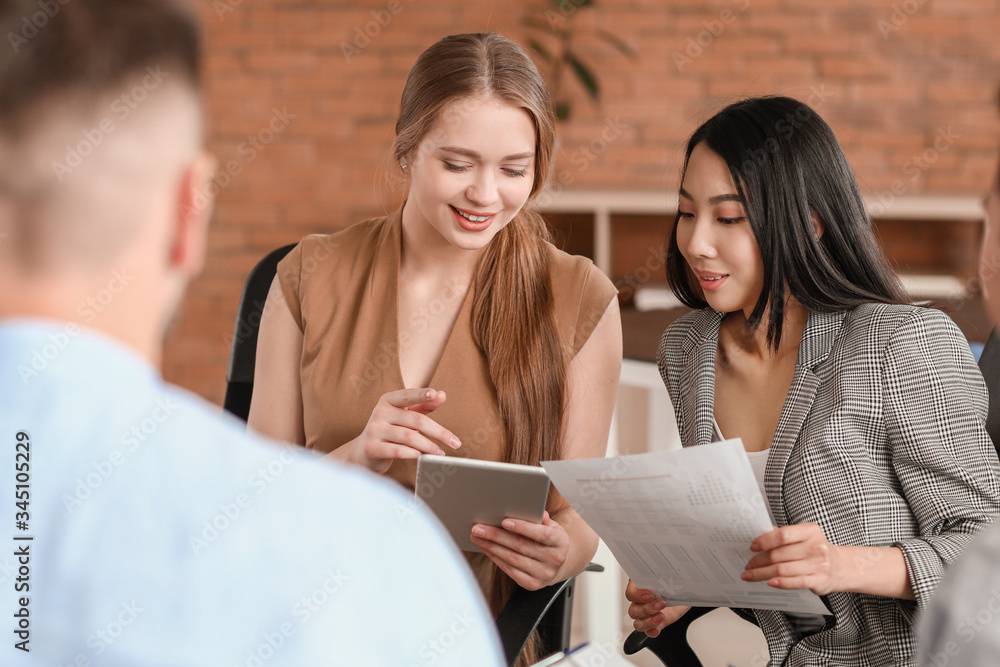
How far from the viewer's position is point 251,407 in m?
1.59

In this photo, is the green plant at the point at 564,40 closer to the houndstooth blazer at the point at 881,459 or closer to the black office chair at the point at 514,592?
the black office chair at the point at 514,592

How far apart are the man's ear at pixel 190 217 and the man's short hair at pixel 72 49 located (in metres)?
0.06

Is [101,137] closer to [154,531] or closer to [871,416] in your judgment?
[154,531]

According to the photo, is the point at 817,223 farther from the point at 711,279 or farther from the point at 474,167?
the point at 474,167

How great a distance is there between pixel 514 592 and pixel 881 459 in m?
0.62

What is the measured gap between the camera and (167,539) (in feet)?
1.53

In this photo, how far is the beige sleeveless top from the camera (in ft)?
4.91

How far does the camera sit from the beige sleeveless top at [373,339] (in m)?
1.50

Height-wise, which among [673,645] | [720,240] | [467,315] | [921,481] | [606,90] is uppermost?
[606,90]

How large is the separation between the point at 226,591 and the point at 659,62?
156 inches

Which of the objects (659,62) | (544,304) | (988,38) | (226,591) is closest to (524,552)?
(544,304)

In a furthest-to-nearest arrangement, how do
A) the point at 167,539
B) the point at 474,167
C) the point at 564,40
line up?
the point at 564,40 < the point at 474,167 < the point at 167,539

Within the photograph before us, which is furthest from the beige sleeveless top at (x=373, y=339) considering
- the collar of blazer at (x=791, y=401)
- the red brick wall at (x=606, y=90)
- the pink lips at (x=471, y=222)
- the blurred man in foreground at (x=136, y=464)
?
the red brick wall at (x=606, y=90)

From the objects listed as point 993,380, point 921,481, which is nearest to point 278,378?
point 921,481
